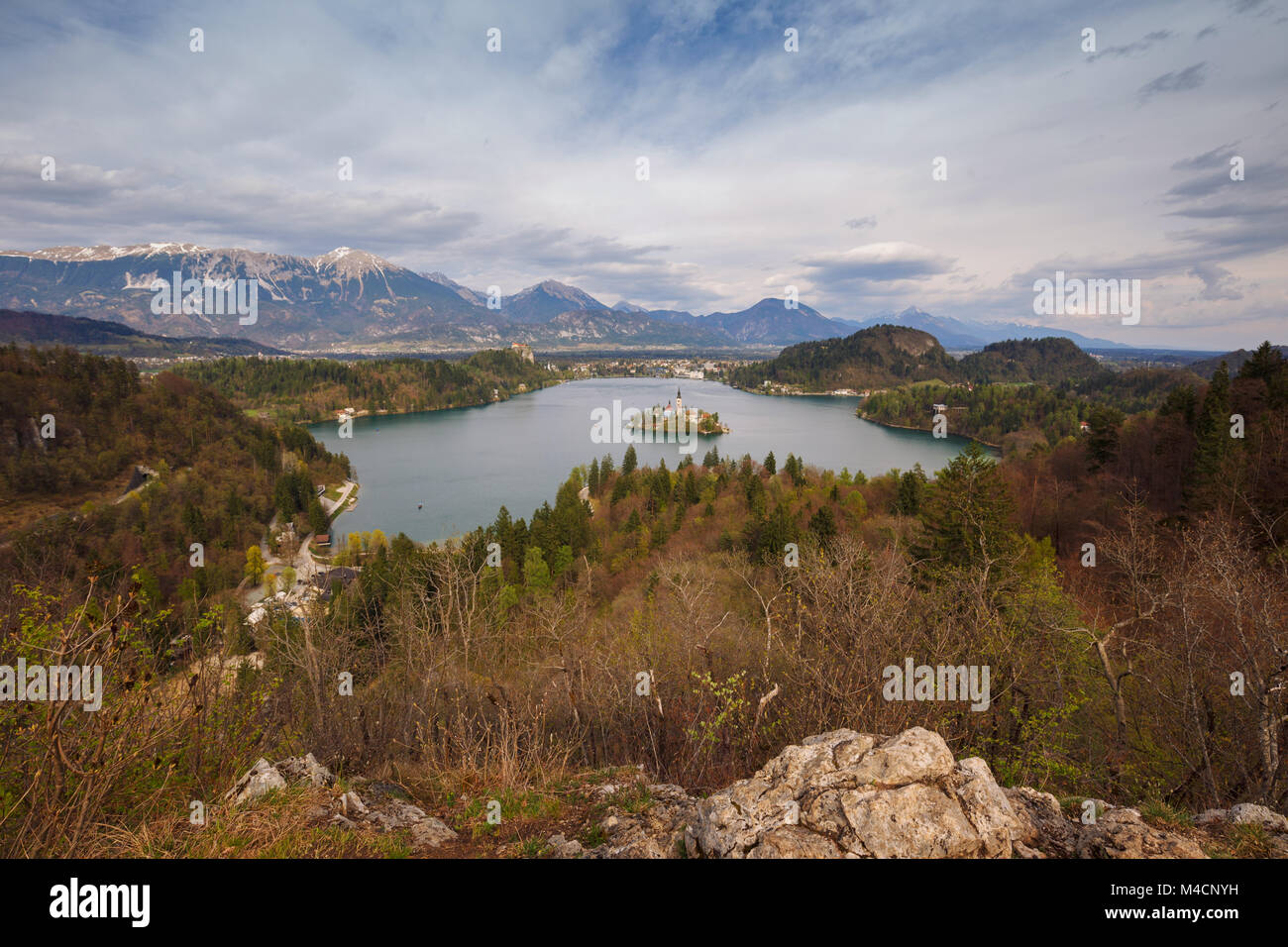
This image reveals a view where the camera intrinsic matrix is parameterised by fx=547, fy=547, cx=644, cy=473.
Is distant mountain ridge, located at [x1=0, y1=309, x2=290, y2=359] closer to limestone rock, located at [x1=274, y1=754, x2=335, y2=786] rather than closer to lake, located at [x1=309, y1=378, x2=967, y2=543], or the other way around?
lake, located at [x1=309, y1=378, x2=967, y2=543]

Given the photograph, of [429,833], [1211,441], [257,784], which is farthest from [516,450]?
[429,833]

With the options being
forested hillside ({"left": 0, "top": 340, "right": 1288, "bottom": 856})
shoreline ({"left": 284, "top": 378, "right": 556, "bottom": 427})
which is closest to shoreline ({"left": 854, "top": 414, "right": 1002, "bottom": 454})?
forested hillside ({"left": 0, "top": 340, "right": 1288, "bottom": 856})

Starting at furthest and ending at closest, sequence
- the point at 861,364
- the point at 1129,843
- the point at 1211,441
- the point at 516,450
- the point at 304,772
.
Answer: the point at 861,364 → the point at 516,450 → the point at 1211,441 → the point at 304,772 → the point at 1129,843

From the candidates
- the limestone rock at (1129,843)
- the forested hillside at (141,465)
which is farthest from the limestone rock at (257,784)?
the forested hillside at (141,465)

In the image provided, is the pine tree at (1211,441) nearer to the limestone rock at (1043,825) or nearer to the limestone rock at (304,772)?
the limestone rock at (1043,825)

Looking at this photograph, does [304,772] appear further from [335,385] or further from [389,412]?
[335,385]

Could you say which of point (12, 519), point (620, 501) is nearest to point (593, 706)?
point (620, 501)
